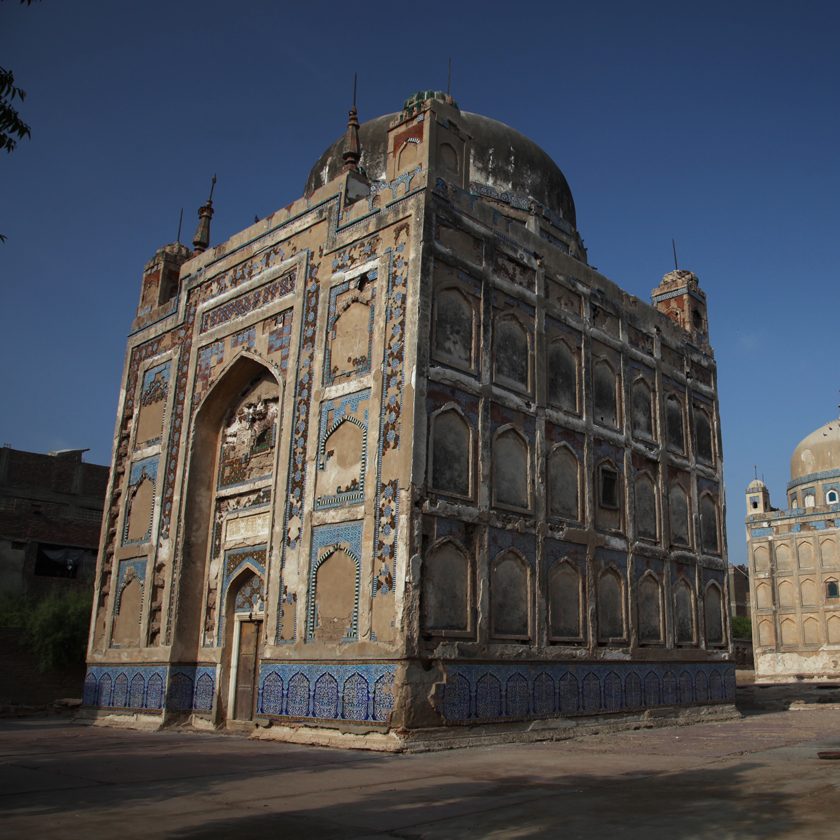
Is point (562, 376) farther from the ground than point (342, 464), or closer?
farther from the ground

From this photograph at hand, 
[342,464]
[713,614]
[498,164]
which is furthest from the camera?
[498,164]

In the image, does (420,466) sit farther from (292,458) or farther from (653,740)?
(653,740)

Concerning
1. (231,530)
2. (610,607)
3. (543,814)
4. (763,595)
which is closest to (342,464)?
(231,530)

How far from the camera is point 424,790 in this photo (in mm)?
6559

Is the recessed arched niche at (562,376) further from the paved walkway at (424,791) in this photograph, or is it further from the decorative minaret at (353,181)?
the paved walkway at (424,791)

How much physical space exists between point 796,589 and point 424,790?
39.0m

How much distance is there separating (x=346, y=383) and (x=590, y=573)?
474 cm

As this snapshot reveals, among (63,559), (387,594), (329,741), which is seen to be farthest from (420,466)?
(63,559)

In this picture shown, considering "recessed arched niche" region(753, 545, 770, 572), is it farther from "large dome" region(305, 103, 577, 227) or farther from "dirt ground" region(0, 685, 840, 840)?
"dirt ground" region(0, 685, 840, 840)

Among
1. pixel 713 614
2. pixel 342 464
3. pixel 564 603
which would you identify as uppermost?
pixel 342 464

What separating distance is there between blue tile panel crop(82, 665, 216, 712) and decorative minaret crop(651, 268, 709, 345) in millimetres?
11607

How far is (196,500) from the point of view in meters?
14.8

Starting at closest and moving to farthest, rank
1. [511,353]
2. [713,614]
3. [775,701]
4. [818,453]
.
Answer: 1. [511,353]
2. [713,614]
3. [775,701]
4. [818,453]

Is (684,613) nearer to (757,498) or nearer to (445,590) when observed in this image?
(445,590)
